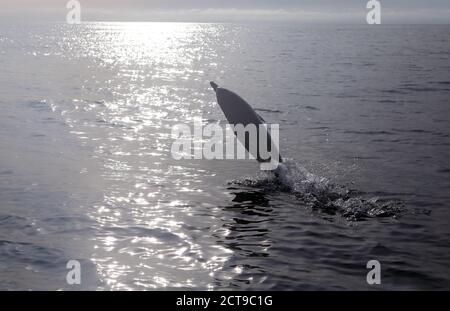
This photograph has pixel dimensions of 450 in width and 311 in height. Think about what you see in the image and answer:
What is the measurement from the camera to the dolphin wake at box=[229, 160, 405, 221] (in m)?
16.3

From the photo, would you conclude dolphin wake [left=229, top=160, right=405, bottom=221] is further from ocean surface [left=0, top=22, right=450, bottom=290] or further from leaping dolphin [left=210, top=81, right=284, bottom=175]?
leaping dolphin [left=210, top=81, right=284, bottom=175]

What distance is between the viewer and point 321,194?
17781 millimetres

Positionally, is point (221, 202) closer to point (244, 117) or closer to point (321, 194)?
point (321, 194)

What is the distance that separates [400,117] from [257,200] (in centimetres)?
1762

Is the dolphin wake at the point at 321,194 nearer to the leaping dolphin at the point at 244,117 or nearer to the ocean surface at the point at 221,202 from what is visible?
the ocean surface at the point at 221,202

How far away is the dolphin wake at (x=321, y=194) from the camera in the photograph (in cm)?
1628

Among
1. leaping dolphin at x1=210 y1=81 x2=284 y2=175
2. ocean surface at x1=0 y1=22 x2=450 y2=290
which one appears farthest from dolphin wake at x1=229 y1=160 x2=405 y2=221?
leaping dolphin at x1=210 y1=81 x2=284 y2=175

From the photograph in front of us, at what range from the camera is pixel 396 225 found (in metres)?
15.1

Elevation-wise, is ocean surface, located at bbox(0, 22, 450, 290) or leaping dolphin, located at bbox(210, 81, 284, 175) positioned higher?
leaping dolphin, located at bbox(210, 81, 284, 175)

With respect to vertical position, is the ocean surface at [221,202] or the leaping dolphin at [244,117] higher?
the leaping dolphin at [244,117]

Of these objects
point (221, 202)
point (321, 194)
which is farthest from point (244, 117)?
point (321, 194)

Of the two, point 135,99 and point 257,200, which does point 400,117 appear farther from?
point 135,99

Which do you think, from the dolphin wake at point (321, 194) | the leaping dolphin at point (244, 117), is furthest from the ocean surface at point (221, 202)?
the leaping dolphin at point (244, 117)
